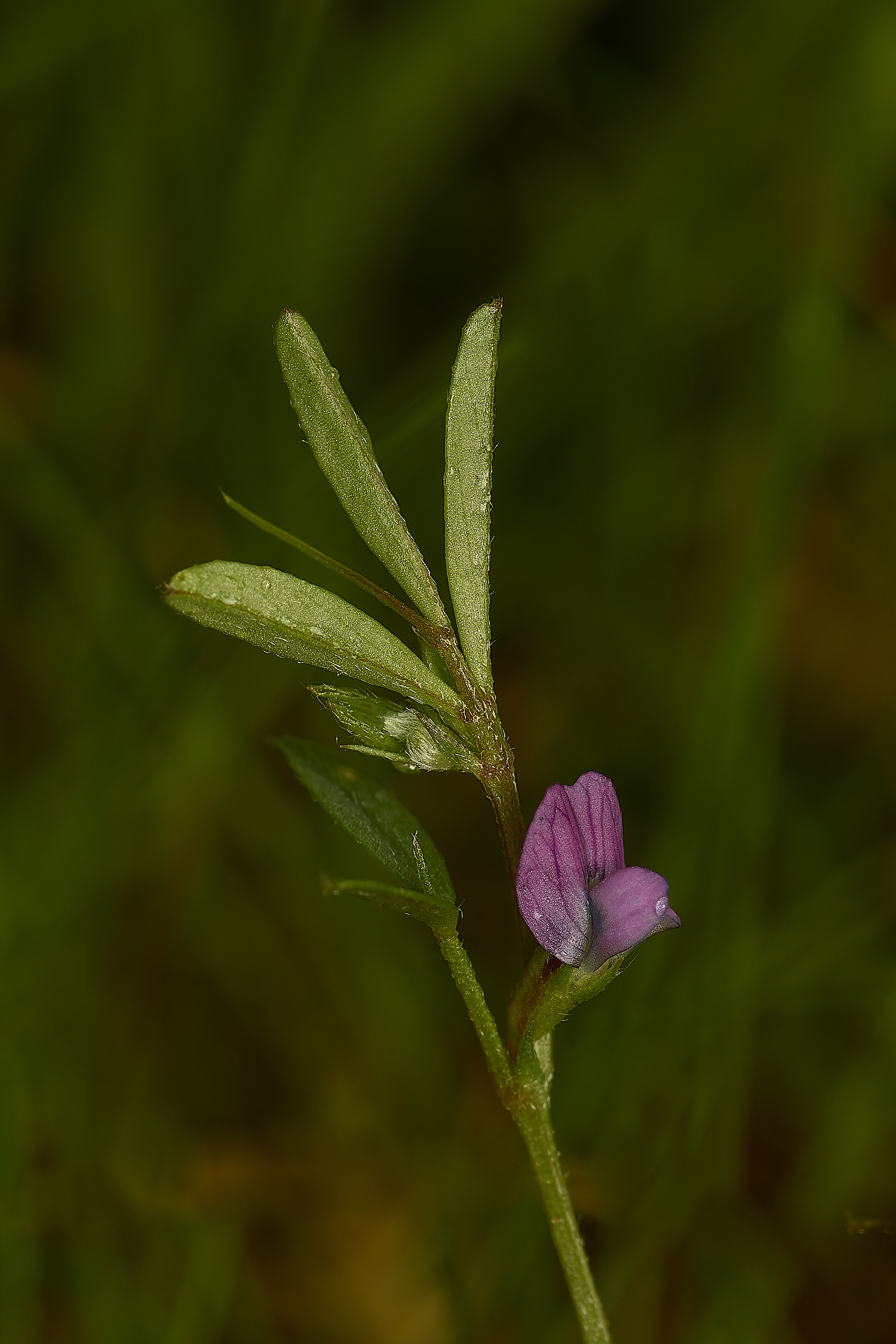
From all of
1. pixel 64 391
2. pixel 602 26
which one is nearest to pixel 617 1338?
pixel 64 391

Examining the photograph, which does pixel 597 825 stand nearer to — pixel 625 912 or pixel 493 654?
pixel 625 912

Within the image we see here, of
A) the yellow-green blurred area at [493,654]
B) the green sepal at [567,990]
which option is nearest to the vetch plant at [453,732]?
the green sepal at [567,990]

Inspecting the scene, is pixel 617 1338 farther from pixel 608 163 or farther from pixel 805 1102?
pixel 608 163

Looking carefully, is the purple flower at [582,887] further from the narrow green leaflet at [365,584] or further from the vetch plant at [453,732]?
the narrow green leaflet at [365,584]

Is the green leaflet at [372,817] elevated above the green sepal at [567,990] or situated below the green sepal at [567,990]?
above

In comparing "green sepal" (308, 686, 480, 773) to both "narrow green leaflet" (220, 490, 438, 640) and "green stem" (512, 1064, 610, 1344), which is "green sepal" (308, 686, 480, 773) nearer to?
"narrow green leaflet" (220, 490, 438, 640)
